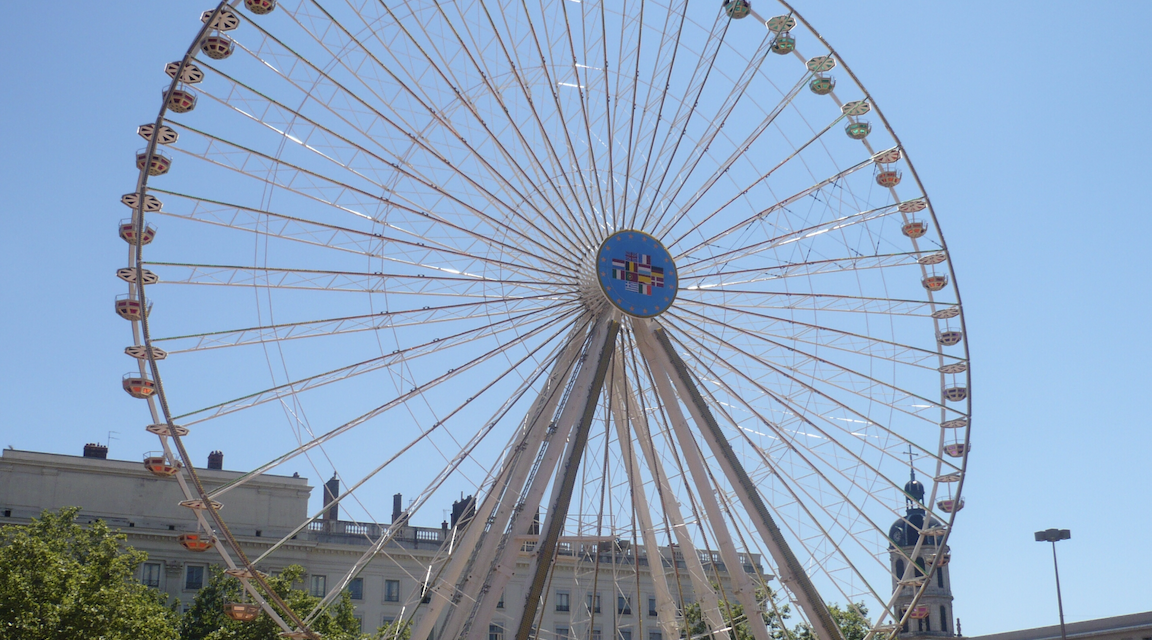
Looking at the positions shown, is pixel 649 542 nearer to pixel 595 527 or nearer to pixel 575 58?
pixel 595 527

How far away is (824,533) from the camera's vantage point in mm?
31312

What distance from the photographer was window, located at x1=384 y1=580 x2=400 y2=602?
66.7m

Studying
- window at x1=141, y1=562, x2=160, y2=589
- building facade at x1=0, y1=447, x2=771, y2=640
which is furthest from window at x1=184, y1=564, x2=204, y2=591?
window at x1=141, y1=562, x2=160, y2=589

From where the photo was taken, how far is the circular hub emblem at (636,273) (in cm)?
2989

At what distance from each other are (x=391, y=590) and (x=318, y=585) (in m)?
3.96

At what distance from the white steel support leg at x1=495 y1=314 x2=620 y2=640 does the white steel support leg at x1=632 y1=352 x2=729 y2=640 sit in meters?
2.33

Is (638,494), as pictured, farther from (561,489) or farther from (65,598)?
(65,598)

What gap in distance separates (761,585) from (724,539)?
2.10m

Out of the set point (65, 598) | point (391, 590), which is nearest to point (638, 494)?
point (65, 598)

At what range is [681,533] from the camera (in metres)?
30.3

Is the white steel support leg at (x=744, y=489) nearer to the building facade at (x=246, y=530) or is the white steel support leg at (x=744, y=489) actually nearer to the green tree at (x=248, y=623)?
the green tree at (x=248, y=623)

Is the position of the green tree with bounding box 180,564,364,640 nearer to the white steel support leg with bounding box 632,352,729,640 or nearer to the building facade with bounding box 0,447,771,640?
the building facade with bounding box 0,447,771,640

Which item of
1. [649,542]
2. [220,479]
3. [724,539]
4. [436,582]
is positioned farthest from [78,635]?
[220,479]

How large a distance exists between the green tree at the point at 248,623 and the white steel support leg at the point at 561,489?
929 inches
